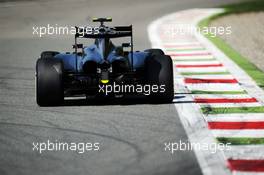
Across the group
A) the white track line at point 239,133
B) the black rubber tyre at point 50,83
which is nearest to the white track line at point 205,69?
the black rubber tyre at point 50,83

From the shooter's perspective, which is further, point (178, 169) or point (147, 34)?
point (147, 34)

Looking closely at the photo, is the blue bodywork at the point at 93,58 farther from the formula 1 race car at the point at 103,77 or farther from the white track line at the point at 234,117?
the white track line at the point at 234,117

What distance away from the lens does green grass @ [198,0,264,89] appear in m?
14.8

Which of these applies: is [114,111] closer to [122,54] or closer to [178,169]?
[122,54]

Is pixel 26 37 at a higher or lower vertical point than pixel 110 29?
lower

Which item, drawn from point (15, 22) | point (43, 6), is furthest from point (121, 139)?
point (43, 6)

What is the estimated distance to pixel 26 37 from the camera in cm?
2558

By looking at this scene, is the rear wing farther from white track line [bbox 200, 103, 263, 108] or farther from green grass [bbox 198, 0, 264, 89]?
green grass [bbox 198, 0, 264, 89]

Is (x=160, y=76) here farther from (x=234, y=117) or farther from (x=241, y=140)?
(x=241, y=140)

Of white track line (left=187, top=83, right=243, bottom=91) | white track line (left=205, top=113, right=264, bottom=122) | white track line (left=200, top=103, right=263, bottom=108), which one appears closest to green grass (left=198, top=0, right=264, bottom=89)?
white track line (left=187, top=83, right=243, bottom=91)

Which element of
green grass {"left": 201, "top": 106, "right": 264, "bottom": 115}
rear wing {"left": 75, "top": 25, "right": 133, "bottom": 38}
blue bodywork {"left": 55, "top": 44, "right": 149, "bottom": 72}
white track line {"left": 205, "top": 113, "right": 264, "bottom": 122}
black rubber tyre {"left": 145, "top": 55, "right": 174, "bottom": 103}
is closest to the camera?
white track line {"left": 205, "top": 113, "right": 264, "bottom": 122}

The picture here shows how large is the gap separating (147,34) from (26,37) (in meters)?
4.39

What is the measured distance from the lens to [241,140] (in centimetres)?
856

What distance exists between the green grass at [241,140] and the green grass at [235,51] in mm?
4530
